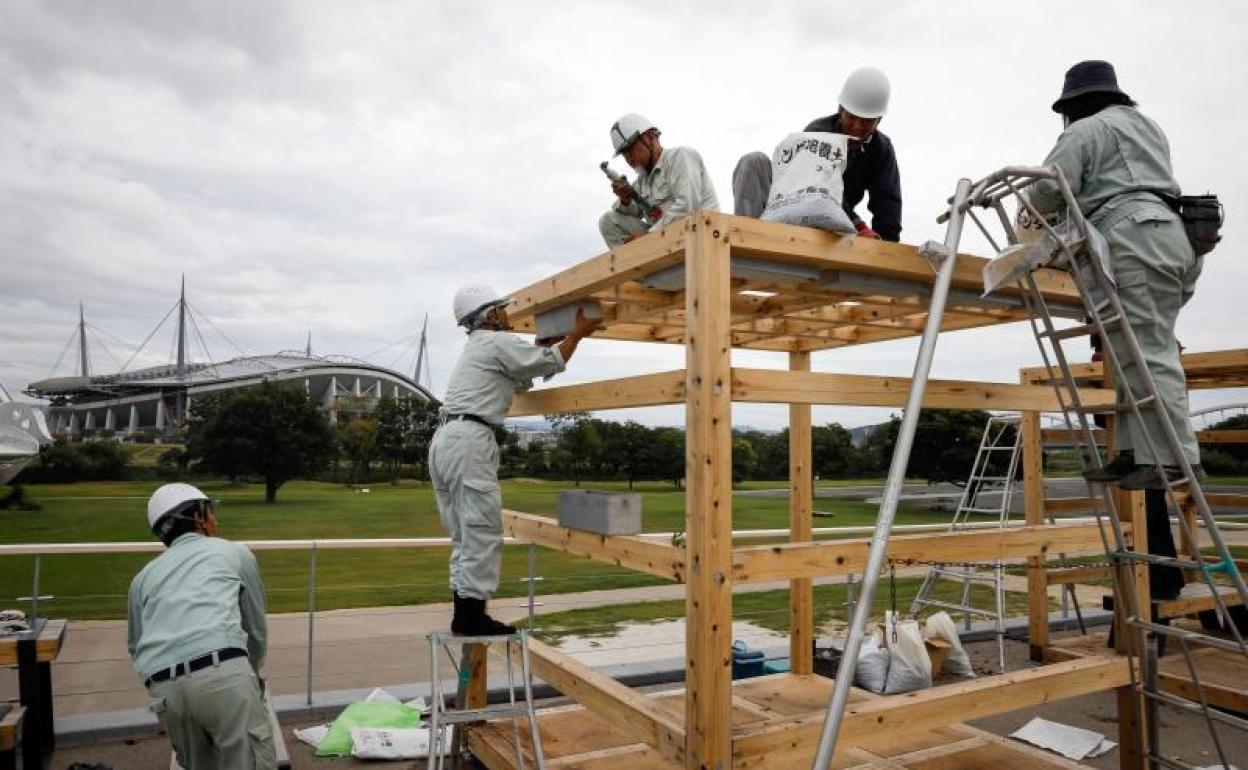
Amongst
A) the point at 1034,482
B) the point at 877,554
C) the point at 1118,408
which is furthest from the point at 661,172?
the point at 1034,482

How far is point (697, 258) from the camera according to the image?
3.19 meters

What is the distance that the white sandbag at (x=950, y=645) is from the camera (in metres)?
7.36

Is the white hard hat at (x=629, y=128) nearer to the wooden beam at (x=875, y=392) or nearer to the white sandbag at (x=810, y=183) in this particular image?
A: the white sandbag at (x=810, y=183)

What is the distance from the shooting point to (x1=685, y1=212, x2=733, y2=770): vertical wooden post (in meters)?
3.11

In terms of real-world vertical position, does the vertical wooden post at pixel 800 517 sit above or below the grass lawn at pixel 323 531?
above

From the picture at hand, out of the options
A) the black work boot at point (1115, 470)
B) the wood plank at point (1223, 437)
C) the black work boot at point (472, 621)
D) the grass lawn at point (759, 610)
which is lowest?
the grass lawn at point (759, 610)

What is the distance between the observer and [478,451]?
169 inches

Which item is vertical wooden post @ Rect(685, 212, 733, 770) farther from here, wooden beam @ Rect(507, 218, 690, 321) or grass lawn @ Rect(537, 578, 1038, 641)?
grass lawn @ Rect(537, 578, 1038, 641)

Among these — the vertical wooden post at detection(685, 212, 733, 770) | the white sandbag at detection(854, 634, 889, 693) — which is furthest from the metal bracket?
the white sandbag at detection(854, 634, 889, 693)

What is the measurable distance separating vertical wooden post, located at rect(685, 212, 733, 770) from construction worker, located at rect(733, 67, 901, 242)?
104cm

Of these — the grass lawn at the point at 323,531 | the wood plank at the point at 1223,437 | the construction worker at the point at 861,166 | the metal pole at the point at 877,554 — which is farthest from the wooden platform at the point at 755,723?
the grass lawn at the point at 323,531

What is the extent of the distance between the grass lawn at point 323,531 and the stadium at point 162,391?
14109 mm

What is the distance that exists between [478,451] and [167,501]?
1402 millimetres

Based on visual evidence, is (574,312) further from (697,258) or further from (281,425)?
(281,425)
